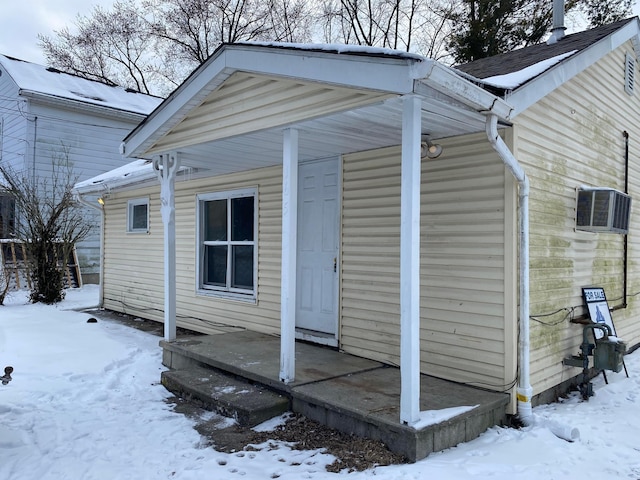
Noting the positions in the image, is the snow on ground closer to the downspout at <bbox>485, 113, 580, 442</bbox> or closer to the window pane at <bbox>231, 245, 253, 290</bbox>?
the downspout at <bbox>485, 113, 580, 442</bbox>

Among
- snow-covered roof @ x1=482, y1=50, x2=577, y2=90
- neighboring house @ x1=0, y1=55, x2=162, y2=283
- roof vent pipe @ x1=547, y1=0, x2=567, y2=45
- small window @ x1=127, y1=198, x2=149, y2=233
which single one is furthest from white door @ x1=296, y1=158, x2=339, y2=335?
neighboring house @ x1=0, y1=55, x2=162, y2=283

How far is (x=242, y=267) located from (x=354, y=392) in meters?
3.23

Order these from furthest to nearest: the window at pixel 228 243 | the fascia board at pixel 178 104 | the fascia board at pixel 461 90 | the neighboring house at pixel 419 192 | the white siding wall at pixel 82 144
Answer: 1. the white siding wall at pixel 82 144
2. the window at pixel 228 243
3. the fascia board at pixel 178 104
4. the neighboring house at pixel 419 192
5. the fascia board at pixel 461 90

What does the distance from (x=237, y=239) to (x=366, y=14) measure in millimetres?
13704

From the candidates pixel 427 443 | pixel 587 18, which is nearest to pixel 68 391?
pixel 427 443

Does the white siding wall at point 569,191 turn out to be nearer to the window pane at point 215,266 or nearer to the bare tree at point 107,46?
the window pane at point 215,266

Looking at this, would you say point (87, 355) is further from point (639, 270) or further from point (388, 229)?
point (639, 270)

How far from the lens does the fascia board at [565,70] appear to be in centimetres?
369

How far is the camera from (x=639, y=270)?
639 centimetres

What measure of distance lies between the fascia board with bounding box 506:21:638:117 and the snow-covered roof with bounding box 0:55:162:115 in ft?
40.7

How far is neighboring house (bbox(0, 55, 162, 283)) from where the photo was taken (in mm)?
12641

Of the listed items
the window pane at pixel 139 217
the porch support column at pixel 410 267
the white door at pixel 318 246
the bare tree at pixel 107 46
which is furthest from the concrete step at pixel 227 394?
the bare tree at pixel 107 46

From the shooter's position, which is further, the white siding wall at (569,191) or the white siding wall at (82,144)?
the white siding wall at (82,144)

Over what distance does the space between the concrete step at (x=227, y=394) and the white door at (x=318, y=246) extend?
4.28ft
